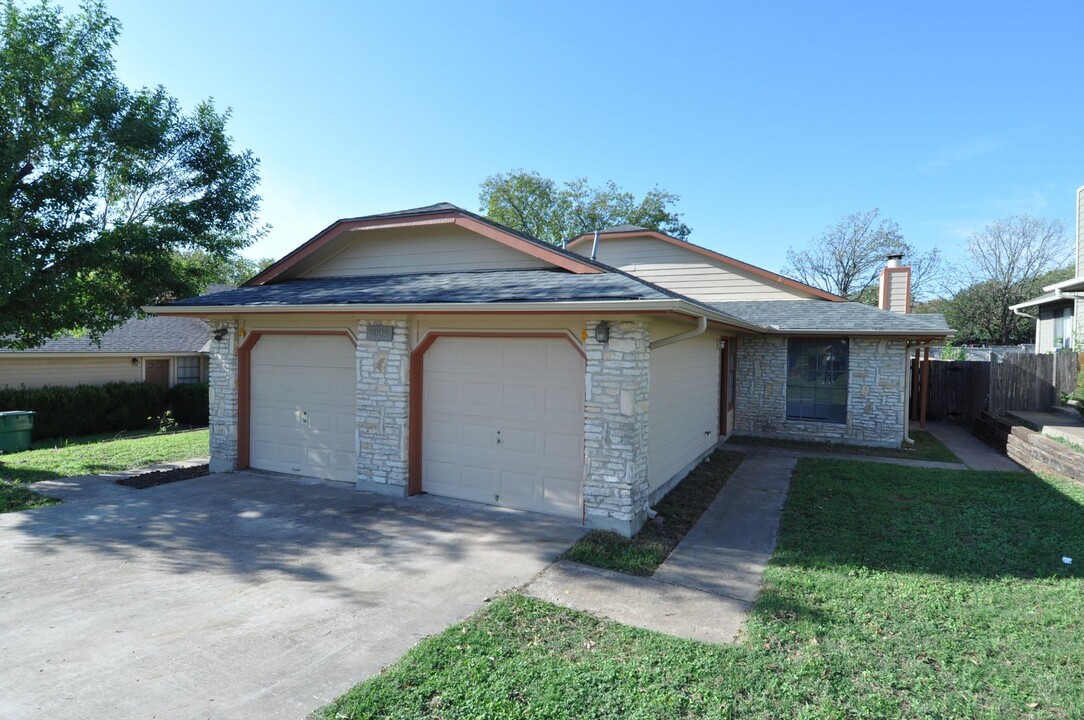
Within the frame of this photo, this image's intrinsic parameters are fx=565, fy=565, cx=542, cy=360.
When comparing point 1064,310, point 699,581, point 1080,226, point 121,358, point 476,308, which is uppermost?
point 1080,226

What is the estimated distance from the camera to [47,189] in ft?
29.3

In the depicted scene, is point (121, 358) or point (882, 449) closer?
point (882, 449)

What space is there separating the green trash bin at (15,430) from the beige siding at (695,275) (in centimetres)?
1533

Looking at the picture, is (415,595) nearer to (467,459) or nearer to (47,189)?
(467,459)

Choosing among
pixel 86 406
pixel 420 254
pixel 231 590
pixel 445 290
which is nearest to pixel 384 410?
pixel 445 290

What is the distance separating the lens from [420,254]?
9.14 metres

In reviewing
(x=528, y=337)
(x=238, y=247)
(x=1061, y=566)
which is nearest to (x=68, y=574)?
(x=528, y=337)

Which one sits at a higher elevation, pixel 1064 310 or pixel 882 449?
pixel 1064 310

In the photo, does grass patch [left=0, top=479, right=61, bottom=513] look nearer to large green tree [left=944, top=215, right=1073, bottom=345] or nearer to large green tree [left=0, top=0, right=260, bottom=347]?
large green tree [left=0, top=0, right=260, bottom=347]

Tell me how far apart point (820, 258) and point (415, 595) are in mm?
43304

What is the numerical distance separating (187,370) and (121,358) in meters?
2.21

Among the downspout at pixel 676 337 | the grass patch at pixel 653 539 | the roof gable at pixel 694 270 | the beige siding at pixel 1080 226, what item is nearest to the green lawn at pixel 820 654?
the grass patch at pixel 653 539

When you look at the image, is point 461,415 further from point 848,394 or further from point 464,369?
point 848,394

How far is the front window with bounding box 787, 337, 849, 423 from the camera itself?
12875mm
